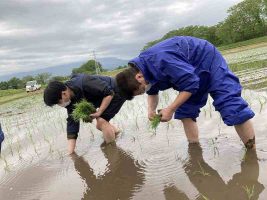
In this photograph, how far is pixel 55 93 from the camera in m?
4.66

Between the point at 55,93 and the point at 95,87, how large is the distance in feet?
2.28

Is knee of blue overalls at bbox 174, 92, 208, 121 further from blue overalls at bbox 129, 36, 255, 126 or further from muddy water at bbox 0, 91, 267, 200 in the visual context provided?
muddy water at bbox 0, 91, 267, 200

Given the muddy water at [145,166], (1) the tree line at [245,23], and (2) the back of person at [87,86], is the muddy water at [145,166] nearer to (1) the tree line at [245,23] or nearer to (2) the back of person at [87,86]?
(2) the back of person at [87,86]

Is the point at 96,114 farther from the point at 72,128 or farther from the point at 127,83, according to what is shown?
the point at 127,83

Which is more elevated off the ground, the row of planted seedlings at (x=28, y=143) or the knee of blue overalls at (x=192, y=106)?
the knee of blue overalls at (x=192, y=106)

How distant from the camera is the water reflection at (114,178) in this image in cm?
350

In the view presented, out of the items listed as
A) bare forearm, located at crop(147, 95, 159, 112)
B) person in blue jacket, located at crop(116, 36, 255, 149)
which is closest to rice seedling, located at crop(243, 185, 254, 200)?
person in blue jacket, located at crop(116, 36, 255, 149)

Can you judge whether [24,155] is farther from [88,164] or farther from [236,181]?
[236,181]

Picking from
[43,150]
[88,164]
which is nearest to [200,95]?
[88,164]

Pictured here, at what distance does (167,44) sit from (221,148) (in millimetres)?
1325

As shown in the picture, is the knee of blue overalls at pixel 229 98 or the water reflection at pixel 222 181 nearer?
the water reflection at pixel 222 181

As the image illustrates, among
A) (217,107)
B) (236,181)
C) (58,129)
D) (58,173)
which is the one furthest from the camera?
(58,129)

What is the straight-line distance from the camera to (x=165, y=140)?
491 centimetres

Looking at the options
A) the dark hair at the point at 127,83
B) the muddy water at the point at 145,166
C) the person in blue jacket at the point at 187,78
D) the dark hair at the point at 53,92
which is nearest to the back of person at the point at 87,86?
the dark hair at the point at 53,92
